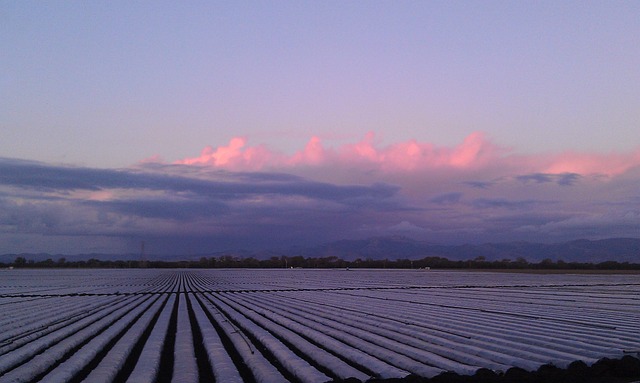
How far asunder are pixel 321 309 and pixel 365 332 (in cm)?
479

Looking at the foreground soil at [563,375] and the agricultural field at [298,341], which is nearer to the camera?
the foreground soil at [563,375]

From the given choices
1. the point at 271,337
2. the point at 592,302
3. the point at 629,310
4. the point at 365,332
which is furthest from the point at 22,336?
the point at 592,302

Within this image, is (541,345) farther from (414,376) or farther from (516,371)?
(414,376)

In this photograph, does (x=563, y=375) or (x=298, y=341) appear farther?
(x=298, y=341)

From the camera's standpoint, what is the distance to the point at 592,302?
1778cm

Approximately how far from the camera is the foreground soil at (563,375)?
6.50 metres

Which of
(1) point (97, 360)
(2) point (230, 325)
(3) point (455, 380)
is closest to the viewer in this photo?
(3) point (455, 380)

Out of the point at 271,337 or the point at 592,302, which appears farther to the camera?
the point at 592,302

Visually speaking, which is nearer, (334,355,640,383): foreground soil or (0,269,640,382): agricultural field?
(334,355,640,383): foreground soil

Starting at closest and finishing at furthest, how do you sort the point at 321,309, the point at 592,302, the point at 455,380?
the point at 455,380, the point at 321,309, the point at 592,302

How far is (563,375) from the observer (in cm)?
687

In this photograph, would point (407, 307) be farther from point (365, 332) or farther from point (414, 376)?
point (414, 376)

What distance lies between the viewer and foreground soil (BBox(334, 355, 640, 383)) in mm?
6496

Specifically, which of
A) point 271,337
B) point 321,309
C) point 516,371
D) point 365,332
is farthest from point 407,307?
point 516,371
